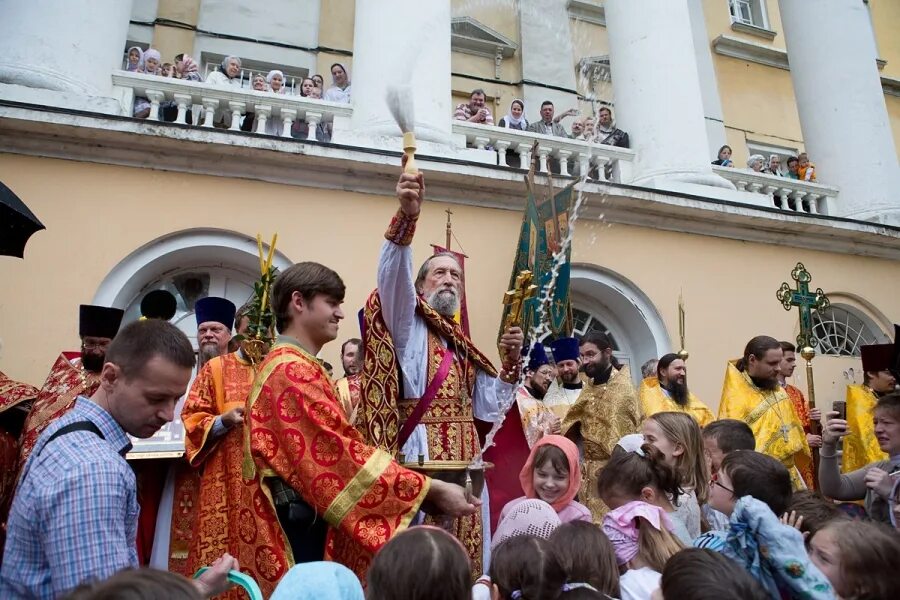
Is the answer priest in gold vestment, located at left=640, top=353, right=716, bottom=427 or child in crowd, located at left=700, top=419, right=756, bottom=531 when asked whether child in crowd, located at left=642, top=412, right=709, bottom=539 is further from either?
priest in gold vestment, located at left=640, top=353, right=716, bottom=427

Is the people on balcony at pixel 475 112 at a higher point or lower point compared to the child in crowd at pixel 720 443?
higher

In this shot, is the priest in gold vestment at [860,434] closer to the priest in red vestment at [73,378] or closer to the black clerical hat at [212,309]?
the black clerical hat at [212,309]

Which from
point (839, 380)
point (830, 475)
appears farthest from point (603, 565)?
point (839, 380)

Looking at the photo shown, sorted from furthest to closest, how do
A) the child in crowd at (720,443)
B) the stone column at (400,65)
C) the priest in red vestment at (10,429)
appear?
the stone column at (400,65), the child in crowd at (720,443), the priest in red vestment at (10,429)

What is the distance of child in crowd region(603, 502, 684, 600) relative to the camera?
283 cm

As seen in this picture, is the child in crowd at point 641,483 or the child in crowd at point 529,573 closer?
the child in crowd at point 529,573

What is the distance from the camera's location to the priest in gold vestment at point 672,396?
19.7ft

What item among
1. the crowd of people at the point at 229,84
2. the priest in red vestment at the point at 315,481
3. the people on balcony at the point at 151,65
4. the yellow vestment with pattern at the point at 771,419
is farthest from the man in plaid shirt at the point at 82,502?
the people on balcony at the point at 151,65

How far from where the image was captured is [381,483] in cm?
248

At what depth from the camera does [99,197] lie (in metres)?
6.94

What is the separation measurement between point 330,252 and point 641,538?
5352 millimetres

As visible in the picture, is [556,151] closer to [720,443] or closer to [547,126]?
[547,126]

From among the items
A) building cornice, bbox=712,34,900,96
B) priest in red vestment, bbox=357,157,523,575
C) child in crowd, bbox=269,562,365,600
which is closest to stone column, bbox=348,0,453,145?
priest in red vestment, bbox=357,157,523,575

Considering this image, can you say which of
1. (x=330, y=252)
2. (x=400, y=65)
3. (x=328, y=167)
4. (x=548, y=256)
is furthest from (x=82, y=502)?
(x=400, y=65)
